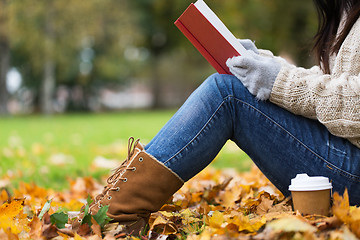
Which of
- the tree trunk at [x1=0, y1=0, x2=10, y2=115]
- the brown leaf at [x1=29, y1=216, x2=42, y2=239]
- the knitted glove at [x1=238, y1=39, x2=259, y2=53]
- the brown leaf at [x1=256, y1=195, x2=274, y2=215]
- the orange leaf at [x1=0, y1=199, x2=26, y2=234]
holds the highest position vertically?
the tree trunk at [x1=0, y1=0, x2=10, y2=115]

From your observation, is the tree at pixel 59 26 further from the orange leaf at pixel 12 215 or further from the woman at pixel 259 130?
the woman at pixel 259 130

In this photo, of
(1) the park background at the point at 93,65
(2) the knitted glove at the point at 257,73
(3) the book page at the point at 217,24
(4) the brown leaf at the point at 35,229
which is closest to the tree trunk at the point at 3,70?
(1) the park background at the point at 93,65

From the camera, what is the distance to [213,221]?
1.49 meters

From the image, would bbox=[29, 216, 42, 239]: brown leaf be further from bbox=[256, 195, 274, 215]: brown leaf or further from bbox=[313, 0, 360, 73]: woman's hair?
bbox=[313, 0, 360, 73]: woman's hair

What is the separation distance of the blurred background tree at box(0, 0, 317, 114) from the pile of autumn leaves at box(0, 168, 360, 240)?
352 inches

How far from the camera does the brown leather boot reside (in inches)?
61.4

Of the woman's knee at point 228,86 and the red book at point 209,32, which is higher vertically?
the red book at point 209,32

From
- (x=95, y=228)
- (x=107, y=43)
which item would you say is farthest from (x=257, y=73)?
(x=107, y=43)

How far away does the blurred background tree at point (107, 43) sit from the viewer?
15219 millimetres

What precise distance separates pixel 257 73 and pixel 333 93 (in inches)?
10.2

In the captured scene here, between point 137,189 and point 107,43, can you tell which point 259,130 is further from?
point 107,43

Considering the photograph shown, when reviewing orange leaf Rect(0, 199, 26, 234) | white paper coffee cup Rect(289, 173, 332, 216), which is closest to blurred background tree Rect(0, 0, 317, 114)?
white paper coffee cup Rect(289, 173, 332, 216)

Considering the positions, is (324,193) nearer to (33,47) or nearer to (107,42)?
(33,47)

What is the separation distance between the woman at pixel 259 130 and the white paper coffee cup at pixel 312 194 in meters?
0.12
